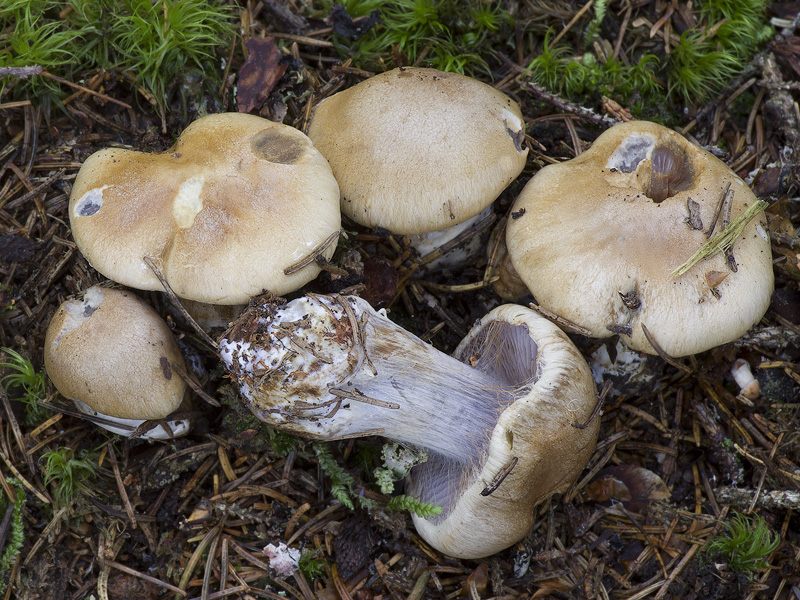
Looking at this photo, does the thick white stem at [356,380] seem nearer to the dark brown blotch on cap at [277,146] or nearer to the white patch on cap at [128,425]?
the white patch on cap at [128,425]

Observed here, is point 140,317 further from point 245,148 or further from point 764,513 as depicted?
point 764,513

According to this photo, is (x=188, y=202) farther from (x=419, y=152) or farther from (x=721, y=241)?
(x=721, y=241)

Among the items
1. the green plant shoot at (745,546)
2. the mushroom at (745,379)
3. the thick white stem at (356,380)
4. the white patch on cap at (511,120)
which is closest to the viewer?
the thick white stem at (356,380)

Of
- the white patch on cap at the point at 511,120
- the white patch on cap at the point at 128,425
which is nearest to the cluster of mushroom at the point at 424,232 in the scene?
the white patch on cap at the point at 511,120

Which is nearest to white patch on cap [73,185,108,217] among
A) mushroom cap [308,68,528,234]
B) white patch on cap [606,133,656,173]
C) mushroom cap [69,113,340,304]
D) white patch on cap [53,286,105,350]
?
mushroom cap [69,113,340,304]

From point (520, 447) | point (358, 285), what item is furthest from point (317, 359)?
point (520, 447)

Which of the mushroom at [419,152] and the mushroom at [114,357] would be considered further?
the mushroom at [419,152]
